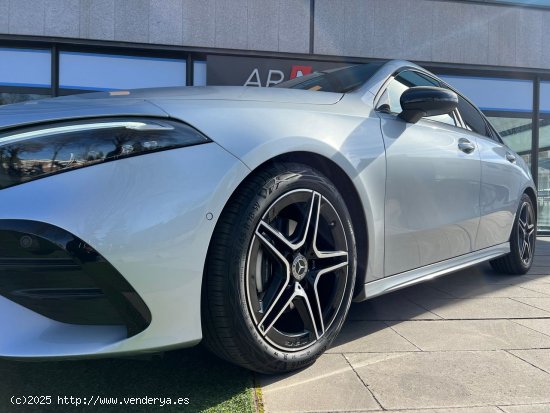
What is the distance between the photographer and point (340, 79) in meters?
2.61

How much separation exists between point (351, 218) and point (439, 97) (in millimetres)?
827

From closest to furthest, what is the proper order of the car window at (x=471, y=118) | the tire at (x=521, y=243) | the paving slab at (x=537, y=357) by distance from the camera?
the paving slab at (x=537, y=357) < the car window at (x=471, y=118) < the tire at (x=521, y=243)

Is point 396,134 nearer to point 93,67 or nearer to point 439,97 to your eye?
point 439,97

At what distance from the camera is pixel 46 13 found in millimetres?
6309

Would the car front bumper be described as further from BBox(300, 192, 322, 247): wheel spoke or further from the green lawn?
BBox(300, 192, 322, 247): wheel spoke

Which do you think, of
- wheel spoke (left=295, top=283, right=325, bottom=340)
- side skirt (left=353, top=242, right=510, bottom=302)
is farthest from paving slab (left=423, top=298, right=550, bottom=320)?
wheel spoke (left=295, top=283, right=325, bottom=340)

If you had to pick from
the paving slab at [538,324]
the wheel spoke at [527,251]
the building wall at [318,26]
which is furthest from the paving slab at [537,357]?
the building wall at [318,26]

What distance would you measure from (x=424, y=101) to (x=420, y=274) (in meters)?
0.95

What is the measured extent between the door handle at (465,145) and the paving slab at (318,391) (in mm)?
1651

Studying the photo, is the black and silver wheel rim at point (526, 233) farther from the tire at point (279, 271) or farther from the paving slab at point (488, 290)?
the tire at point (279, 271)

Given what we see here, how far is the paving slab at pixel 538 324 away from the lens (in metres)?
2.52

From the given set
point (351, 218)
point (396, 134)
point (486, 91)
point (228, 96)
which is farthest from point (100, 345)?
point (486, 91)

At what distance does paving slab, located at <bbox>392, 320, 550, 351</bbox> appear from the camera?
87.4 inches

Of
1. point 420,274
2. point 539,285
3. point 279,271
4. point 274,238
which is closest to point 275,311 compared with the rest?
point 279,271
